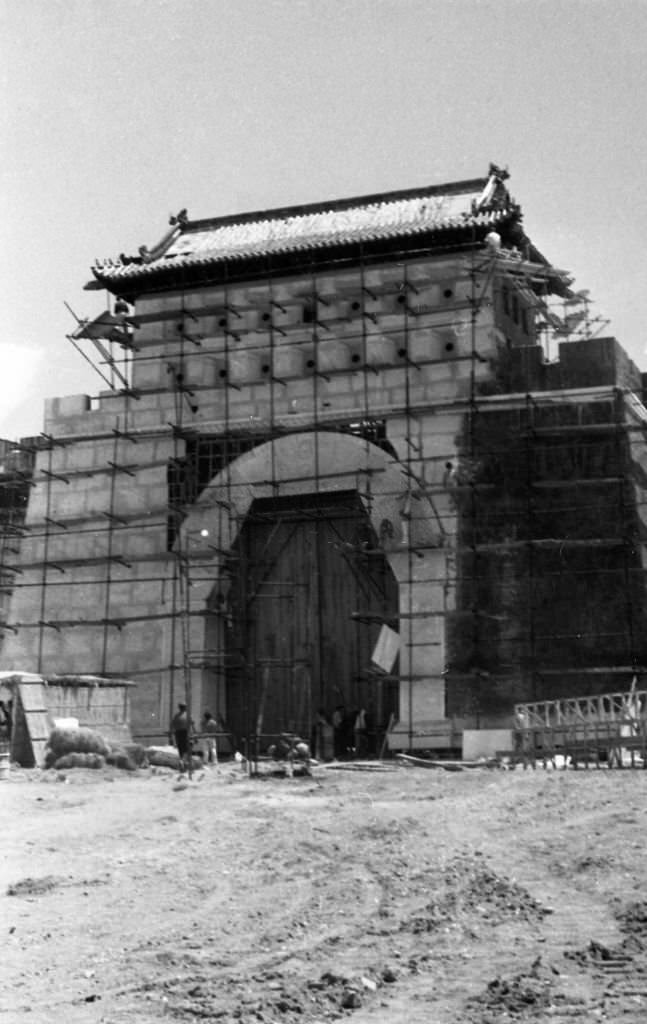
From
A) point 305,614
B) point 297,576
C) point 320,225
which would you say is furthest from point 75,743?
point 320,225

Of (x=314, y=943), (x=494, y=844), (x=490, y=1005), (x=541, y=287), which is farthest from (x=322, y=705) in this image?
(x=490, y=1005)

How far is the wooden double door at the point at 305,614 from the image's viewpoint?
23172mm

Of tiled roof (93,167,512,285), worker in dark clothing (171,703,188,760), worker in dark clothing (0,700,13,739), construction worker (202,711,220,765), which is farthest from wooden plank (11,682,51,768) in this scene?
tiled roof (93,167,512,285)

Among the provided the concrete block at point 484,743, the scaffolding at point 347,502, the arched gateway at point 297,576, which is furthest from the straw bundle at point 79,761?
the concrete block at point 484,743

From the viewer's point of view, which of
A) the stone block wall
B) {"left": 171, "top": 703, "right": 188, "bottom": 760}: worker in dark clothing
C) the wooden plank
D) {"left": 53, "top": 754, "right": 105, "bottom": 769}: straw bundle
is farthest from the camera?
the stone block wall

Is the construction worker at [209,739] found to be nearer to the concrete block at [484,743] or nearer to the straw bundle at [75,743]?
the straw bundle at [75,743]

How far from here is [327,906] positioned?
8.45m

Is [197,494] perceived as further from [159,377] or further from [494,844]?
[494,844]

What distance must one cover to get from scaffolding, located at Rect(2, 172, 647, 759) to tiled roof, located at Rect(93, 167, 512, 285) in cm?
41

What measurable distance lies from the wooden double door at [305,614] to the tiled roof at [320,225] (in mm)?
4291

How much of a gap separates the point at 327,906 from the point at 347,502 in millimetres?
15460

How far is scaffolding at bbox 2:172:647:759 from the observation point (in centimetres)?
2172

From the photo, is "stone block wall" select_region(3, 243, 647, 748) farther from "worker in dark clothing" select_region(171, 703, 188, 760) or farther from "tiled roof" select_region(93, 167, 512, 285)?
"worker in dark clothing" select_region(171, 703, 188, 760)

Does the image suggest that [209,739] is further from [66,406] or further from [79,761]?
[66,406]
